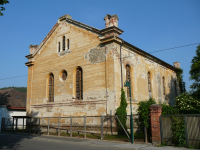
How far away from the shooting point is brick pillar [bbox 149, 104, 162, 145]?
38.3ft

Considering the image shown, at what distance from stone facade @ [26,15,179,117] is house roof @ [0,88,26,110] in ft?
17.5

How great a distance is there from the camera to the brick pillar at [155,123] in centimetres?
1168

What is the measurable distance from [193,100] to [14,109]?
74.8ft

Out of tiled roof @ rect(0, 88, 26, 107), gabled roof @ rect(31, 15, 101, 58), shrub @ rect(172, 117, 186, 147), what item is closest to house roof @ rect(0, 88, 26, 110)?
tiled roof @ rect(0, 88, 26, 107)

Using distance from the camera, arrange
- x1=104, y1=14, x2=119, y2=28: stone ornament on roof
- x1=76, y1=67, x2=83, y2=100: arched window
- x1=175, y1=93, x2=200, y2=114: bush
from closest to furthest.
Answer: x1=104, y1=14, x2=119, y2=28: stone ornament on roof < x1=76, y1=67, x2=83, y2=100: arched window < x1=175, y1=93, x2=200, y2=114: bush

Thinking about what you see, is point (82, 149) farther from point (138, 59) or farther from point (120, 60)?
point (138, 59)

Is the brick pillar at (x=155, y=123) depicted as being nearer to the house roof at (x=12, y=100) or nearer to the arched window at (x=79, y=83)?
the arched window at (x=79, y=83)

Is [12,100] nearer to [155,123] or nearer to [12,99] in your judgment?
[12,99]

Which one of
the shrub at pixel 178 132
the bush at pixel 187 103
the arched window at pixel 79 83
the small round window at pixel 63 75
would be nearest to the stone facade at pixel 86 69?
the small round window at pixel 63 75

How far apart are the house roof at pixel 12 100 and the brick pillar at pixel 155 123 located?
21.1 metres

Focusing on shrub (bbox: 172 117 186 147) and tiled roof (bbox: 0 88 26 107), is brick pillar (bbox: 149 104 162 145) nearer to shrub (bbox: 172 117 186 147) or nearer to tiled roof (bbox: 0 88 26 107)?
shrub (bbox: 172 117 186 147)

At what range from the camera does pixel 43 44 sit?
23.3 metres

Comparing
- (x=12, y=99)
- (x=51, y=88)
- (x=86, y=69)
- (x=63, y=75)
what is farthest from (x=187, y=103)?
(x=12, y=99)

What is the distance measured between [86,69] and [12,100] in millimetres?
15573
